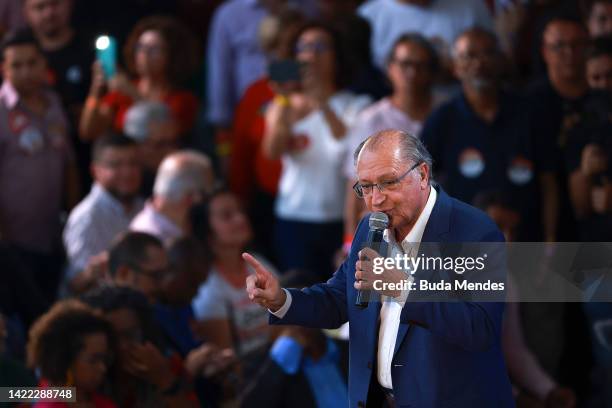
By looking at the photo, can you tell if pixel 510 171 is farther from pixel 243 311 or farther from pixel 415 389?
pixel 415 389

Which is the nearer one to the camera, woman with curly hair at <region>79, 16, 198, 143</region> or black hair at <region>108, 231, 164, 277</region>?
black hair at <region>108, 231, 164, 277</region>

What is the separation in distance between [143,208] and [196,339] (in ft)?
4.79

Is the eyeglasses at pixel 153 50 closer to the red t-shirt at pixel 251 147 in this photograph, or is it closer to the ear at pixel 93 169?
the red t-shirt at pixel 251 147

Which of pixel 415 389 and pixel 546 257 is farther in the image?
pixel 546 257

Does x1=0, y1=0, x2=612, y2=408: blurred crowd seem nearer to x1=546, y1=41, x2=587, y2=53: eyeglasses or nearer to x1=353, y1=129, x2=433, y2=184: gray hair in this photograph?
x1=546, y1=41, x2=587, y2=53: eyeglasses

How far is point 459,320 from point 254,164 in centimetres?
416

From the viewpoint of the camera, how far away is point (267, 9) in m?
7.84

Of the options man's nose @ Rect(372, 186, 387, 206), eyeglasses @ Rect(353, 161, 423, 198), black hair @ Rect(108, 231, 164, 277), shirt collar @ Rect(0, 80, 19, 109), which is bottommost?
black hair @ Rect(108, 231, 164, 277)

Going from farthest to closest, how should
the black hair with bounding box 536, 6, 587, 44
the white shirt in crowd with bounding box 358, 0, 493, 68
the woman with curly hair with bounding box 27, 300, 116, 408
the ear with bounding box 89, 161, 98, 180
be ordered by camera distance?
1. the white shirt in crowd with bounding box 358, 0, 493, 68
2. the ear with bounding box 89, 161, 98, 180
3. the black hair with bounding box 536, 6, 587, 44
4. the woman with curly hair with bounding box 27, 300, 116, 408

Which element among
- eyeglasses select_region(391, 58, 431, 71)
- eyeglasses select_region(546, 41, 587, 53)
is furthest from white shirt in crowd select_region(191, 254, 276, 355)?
eyeglasses select_region(546, 41, 587, 53)

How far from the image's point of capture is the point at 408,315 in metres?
3.65

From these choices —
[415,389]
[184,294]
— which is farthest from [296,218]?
[415,389]

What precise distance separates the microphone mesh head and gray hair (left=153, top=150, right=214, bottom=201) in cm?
314

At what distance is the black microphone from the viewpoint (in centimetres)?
363
